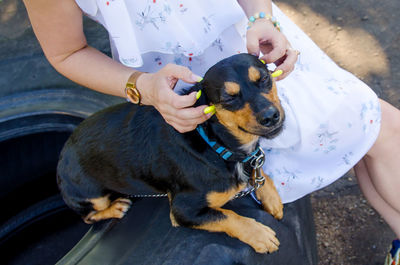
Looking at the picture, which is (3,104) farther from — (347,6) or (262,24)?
(347,6)

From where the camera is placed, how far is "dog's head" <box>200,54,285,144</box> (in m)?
1.36

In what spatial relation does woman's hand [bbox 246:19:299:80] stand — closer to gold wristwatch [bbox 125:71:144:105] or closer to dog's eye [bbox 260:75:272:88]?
dog's eye [bbox 260:75:272:88]

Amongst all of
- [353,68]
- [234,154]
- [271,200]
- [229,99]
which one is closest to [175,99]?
[229,99]

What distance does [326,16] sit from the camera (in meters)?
3.55

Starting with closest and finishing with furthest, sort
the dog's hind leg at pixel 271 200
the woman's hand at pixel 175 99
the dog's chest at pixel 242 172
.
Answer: the woman's hand at pixel 175 99
the dog's chest at pixel 242 172
the dog's hind leg at pixel 271 200

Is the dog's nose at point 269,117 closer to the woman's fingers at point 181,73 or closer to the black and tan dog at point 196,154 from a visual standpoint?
the black and tan dog at point 196,154

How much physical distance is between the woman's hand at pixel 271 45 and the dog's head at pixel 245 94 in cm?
7

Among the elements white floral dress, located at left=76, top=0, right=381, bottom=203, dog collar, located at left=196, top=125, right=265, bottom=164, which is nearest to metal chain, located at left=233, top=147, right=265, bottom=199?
dog collar, located at left=196, top=125, right=265, bottom=164

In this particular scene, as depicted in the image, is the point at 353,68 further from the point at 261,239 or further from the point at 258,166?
the point at 261,239

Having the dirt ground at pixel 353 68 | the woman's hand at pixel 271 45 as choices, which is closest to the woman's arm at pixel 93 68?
the woman's hand at pixel 271 45

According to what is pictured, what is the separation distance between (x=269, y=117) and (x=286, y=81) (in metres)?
0.45

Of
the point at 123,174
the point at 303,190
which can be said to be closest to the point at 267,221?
the point at 303,190

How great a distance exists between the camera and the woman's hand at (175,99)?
1315 mm

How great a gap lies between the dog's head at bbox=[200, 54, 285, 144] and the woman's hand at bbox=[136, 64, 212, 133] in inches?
3.6
